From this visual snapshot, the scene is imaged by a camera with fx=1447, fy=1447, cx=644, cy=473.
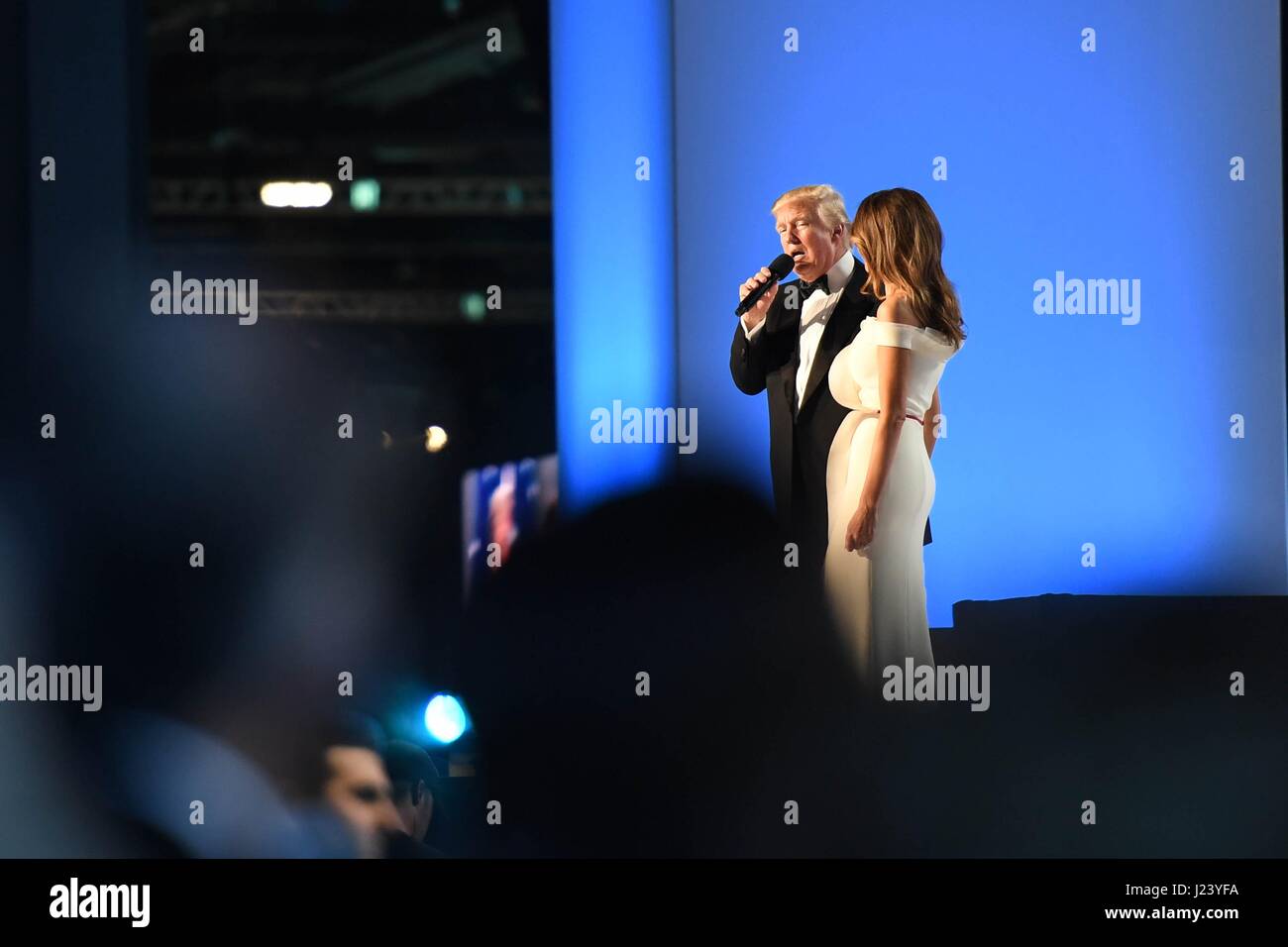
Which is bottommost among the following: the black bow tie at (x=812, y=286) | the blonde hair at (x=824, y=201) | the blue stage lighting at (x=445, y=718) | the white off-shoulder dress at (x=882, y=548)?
the blue stage lighting at (x=445, y=718)

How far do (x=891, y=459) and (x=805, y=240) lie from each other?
0.63m

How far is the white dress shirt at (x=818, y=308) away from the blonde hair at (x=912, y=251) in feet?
0.26

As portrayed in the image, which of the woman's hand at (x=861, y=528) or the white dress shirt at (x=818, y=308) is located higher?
the white dress shirt at (x=818, y=308)

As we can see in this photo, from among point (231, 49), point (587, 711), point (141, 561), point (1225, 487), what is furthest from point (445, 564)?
point (1225, 487)

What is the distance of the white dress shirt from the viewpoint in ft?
12.8

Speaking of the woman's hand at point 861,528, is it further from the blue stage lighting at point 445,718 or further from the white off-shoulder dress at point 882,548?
the blue stage lighting at point 445,718

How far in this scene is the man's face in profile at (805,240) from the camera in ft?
12.8

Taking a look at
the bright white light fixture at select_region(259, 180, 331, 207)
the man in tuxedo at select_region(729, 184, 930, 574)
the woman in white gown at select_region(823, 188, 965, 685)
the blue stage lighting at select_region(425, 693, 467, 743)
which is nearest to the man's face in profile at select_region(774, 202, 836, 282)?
the man in tuxedo at select_region(729, 184, 930, 574)

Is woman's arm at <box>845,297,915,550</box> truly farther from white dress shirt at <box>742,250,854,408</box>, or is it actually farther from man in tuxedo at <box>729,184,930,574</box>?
white dress shirt at <box>742,250,854,408</box>

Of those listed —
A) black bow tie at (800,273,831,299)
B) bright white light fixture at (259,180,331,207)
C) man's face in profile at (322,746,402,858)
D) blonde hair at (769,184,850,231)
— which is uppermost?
bright white light fixture at (259,180,331,207)

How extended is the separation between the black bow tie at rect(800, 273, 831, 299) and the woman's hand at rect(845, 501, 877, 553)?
0.58 m

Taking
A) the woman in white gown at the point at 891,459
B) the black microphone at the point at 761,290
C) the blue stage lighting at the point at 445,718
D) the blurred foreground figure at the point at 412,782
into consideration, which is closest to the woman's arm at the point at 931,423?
the woman in white gown at the point at 891,459

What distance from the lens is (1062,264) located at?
390 cm

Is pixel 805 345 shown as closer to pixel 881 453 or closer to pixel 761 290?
pixel 761 290
